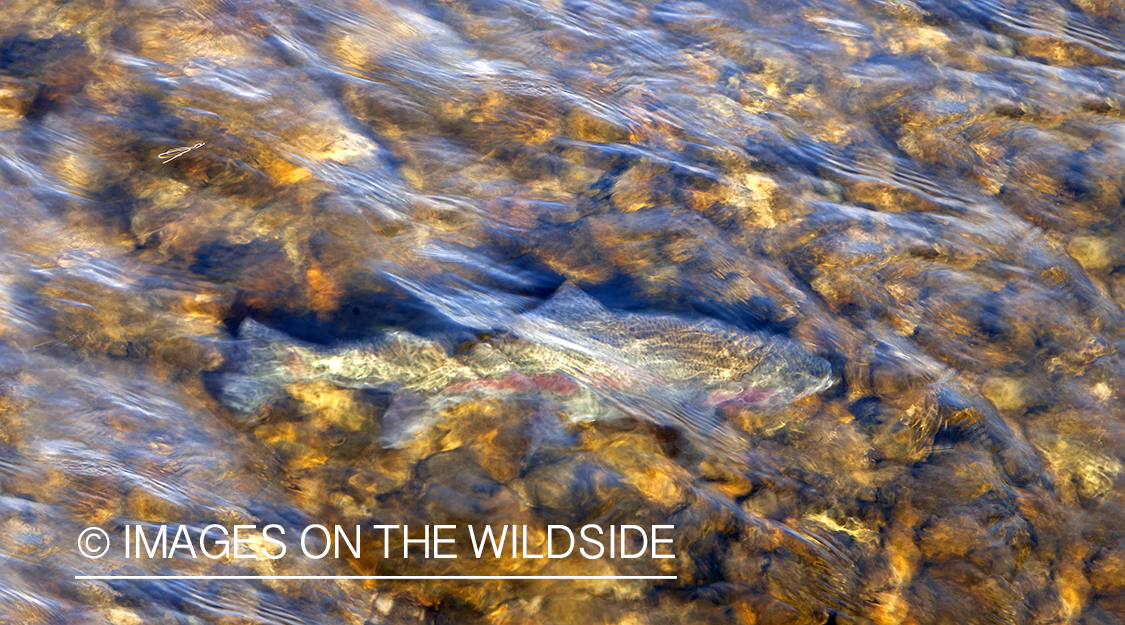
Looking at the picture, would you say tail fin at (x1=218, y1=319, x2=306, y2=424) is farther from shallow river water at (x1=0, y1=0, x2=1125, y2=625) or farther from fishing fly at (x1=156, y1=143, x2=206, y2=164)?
fishing fly at (x1=156, y1=143, x2=206, y2=164)

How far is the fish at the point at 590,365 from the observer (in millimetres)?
2551

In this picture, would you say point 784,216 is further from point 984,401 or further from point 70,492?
point 70,492

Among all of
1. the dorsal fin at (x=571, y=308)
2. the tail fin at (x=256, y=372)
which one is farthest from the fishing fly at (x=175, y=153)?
the dorsal fin at (x=571, y=308)

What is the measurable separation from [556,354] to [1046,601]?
1785 mm

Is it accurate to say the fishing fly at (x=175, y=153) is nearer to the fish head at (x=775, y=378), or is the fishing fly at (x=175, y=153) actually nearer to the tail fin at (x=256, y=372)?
the tail fin at (x=256, y=372)

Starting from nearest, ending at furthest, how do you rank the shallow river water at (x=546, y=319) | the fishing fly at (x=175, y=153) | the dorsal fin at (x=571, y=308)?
the shallow river water at (x=546, y=319) < the dorsal fin at (x=571, y=308) < the fishing fly at (x=175, y=153)

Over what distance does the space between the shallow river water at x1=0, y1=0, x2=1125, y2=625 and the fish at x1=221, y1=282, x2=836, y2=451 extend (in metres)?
0.01

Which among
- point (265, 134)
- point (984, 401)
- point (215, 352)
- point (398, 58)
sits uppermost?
point (398, 58)

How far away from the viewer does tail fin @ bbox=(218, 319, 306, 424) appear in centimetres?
246

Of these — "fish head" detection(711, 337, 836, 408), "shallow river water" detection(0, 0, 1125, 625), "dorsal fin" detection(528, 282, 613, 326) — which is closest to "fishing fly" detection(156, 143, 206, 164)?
"shallow river water" detection(0, 0, 1125, 625)

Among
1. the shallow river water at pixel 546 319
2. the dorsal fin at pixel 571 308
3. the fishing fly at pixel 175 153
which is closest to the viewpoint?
the shallow river water at pixel 546 319

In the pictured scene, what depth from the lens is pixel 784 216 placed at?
3.25 m

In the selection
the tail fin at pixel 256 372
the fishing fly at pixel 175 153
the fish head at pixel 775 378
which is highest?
the fishing fly at pixel 175 153

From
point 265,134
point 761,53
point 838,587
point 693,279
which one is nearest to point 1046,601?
point 838,587
